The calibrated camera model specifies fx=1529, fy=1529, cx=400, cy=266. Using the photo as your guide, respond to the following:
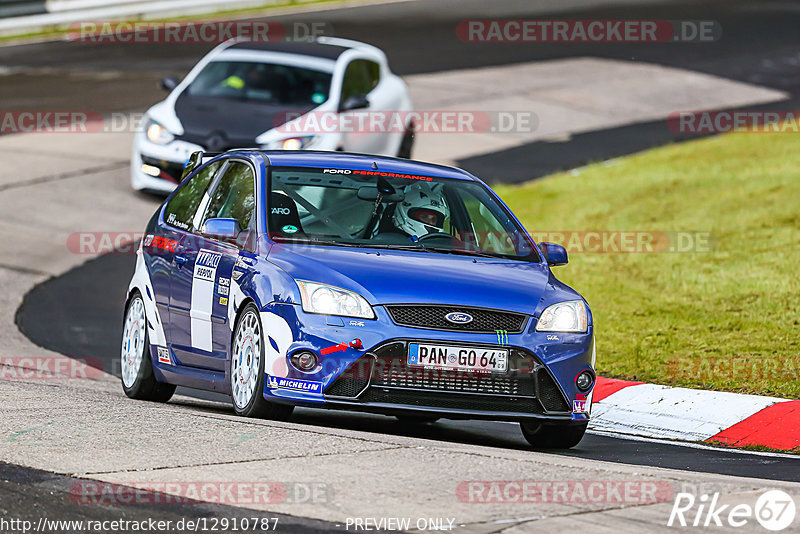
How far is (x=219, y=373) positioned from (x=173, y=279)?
2.85ft

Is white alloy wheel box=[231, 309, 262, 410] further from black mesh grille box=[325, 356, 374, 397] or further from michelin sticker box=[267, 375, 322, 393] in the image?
black mesh grille box=[325, 356, 374, 397]

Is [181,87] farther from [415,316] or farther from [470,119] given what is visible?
[415,316]

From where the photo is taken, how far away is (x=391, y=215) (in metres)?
9.38

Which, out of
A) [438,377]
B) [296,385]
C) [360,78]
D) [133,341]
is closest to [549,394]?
[438,377]

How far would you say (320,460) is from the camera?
7.17m

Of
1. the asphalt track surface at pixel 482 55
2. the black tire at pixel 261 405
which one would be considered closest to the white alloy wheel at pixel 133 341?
the black tire at pixel 261 405

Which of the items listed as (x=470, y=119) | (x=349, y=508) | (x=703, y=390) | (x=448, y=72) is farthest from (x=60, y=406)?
(x=448, y=72)

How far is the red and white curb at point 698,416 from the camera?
9719mm
